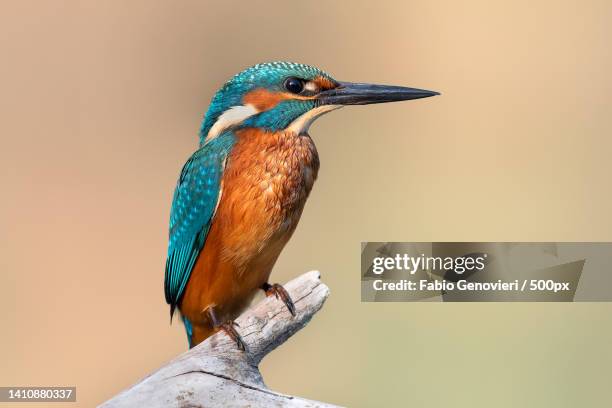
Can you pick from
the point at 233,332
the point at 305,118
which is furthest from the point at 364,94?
the point at 233,332

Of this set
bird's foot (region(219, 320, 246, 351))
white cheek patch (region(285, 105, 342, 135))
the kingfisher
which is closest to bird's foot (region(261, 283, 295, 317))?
the kingfisher

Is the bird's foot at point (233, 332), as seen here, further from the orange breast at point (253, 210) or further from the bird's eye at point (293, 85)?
the bird's eye at point (293, 85)

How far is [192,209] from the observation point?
95.9 inches

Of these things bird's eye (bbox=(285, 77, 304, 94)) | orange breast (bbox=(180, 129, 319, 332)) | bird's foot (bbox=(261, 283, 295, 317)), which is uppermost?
bird's eye (bbox=(285, 77, 304, 94))

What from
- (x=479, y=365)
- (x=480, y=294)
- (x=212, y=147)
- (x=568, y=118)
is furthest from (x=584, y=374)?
(x=212, y=147)

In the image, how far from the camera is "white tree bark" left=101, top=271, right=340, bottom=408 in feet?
6.93

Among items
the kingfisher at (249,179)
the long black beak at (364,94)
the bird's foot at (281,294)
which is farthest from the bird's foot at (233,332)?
the long black beak at (364,94)

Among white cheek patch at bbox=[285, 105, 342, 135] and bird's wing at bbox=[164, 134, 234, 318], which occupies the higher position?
white cheek patch at bbox=[285, 105, 342, 135]

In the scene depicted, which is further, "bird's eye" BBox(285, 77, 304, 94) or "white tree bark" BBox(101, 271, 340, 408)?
"bird's eye" BBox(285, 77, 304, 94)

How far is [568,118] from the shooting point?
3764 millimetres

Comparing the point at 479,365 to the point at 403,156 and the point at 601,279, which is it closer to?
the point at 601,279

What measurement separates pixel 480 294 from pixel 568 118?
40.5 inches

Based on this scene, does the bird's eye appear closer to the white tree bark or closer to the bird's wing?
the bird's wing

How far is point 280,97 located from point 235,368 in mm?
639
